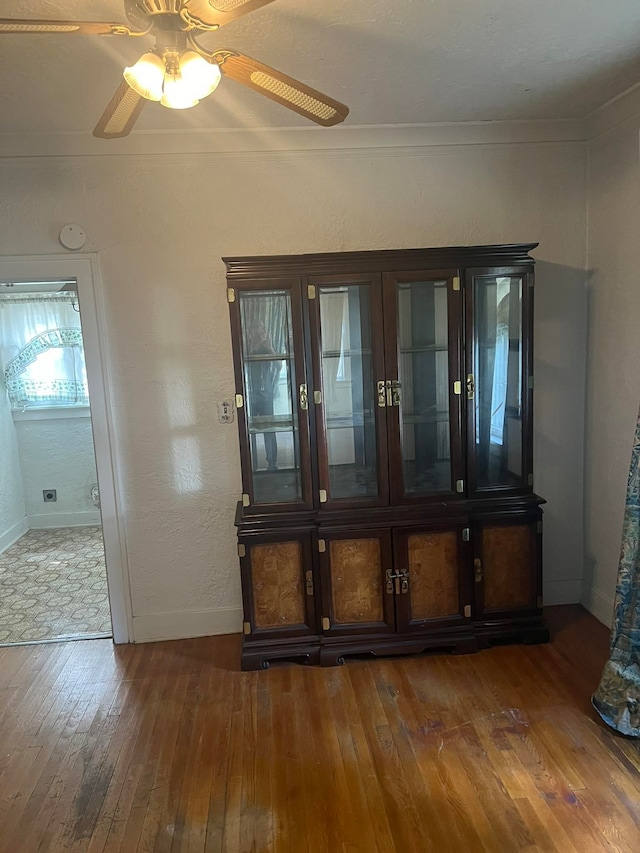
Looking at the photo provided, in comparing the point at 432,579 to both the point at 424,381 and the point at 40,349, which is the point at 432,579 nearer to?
the point at 424,381

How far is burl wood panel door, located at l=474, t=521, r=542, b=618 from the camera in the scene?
294 centimetres

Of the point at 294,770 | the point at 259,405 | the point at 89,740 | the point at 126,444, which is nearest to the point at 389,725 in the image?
the point at 294,770

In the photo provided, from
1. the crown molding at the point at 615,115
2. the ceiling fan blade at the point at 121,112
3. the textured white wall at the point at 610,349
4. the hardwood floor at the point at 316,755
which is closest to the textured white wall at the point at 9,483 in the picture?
the hardwood floor at the point at 316,755

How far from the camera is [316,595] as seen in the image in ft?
9.43

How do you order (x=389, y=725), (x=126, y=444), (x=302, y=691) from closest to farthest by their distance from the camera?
(x=389, y=725) → (x=302, y=691) → (x=126, y=444)

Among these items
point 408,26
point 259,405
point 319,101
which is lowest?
point 259,405

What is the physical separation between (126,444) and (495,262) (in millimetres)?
2032

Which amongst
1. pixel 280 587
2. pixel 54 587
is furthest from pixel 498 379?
pixel 54 587

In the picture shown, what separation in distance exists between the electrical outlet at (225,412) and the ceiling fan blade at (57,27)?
188 cm

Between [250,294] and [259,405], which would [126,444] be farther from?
A: [250,294]

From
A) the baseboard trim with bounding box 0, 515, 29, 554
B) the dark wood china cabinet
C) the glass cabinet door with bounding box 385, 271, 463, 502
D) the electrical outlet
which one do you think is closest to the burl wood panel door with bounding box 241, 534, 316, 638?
the dark wood china cabinet

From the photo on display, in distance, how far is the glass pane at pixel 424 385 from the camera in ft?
9.12

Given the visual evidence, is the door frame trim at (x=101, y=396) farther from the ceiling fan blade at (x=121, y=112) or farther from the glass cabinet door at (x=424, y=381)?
the glass cabinet door at (x=424, y=381)

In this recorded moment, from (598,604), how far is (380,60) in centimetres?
282
